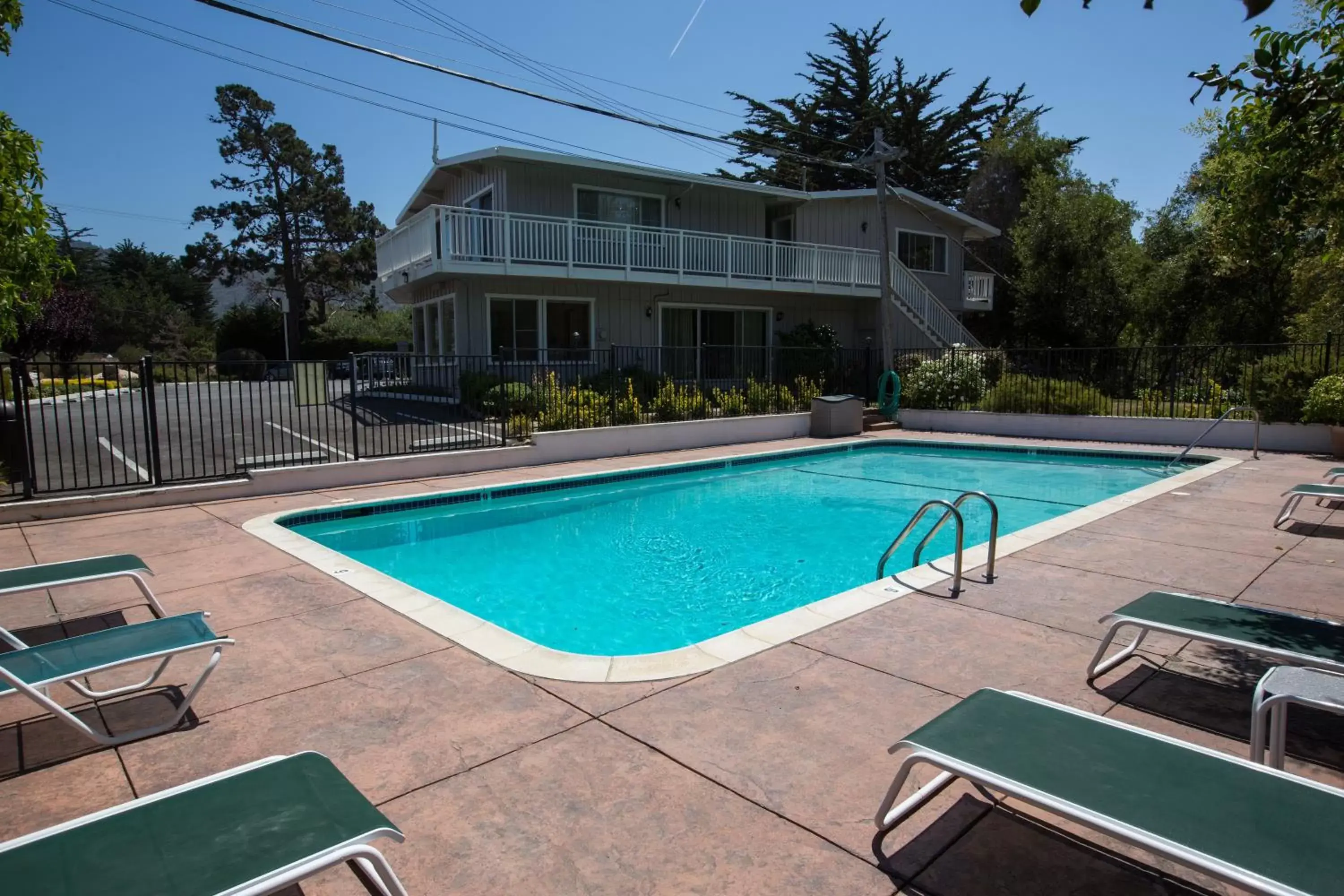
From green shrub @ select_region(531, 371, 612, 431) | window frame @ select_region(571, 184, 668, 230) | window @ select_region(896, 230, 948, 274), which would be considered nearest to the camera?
green shrub @ select_region(531, 371, 612, 431)

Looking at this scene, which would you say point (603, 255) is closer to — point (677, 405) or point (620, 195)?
point (620, 195)

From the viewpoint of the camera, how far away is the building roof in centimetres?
1759

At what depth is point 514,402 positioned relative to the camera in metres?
14.2

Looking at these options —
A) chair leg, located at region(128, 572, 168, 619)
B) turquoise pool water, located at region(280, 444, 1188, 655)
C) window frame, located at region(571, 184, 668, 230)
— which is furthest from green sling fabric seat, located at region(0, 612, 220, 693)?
window frame, located at region(571, 184, 668, 230)

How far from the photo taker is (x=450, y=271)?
16.1 meters

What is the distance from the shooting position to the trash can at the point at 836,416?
1753 centimetres

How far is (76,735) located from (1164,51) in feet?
27.8

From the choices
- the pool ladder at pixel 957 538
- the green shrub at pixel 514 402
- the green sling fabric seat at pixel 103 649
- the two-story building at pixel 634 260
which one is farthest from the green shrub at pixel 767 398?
the green sling fabric seat at pixel 103 649

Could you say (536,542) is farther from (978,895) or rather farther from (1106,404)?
(1106,404)

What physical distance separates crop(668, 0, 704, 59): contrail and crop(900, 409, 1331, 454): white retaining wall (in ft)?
33.5

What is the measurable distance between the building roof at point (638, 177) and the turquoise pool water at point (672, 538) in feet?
29.6

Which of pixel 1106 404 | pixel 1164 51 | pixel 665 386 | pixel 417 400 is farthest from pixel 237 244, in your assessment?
pixel 1164 51

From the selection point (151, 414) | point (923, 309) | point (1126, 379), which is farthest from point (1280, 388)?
point (151, 414)

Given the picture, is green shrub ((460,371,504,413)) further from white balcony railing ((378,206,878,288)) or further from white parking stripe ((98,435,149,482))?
white parking stripe ((98,435,149,482))
